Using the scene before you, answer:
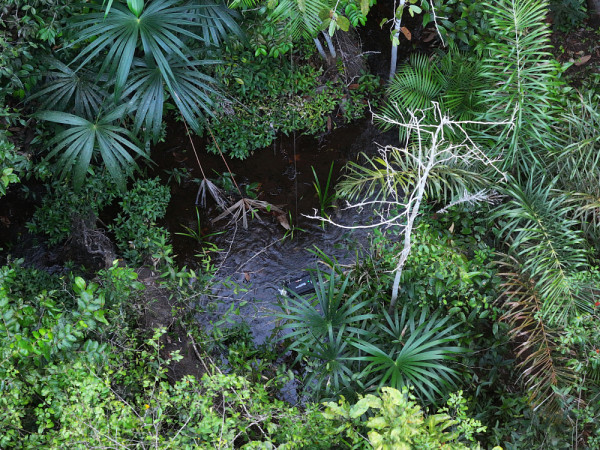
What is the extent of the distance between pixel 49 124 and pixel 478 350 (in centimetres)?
357

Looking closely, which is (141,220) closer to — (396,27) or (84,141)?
(84,141)

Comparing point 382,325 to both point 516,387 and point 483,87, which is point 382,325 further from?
point 483,87

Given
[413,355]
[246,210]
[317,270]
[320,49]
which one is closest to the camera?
[413,355]

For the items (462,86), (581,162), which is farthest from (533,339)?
(462,86)

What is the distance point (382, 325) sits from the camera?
3.41m

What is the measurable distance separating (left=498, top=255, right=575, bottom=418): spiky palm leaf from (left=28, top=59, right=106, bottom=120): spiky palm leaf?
3199 mm

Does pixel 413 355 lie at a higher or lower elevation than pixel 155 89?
lower

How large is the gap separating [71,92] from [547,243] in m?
3.53

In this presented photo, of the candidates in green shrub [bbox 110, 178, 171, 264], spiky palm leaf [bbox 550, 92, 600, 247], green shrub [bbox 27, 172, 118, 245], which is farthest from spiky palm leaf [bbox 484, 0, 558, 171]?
green shrub [bbox 27, 172, 118, 245]

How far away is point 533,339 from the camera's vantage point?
125 inches

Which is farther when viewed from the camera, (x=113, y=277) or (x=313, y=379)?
(x=313, y=379)

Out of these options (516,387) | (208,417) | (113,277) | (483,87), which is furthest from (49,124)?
(516,387)

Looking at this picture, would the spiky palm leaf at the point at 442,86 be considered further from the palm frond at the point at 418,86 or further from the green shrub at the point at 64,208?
the green shrub at the point at 64,208

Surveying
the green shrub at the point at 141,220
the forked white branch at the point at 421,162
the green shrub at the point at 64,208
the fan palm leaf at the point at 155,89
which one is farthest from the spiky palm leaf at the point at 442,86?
the green shrub at the point at 64,208
